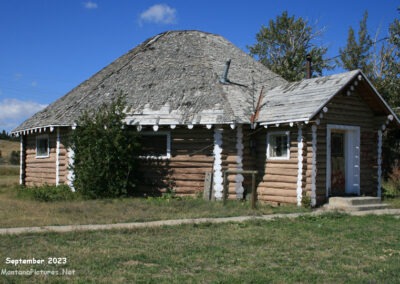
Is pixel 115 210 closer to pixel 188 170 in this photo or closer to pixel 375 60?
pixel 188 170

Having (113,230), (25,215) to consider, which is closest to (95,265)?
(113,230)

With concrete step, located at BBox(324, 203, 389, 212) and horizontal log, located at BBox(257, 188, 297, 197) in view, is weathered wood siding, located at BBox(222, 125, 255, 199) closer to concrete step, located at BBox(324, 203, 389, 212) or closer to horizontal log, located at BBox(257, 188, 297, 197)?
horizontal log, located at BBox(257, 188, 297, 197)

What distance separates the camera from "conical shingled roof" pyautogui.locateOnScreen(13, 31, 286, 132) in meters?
16.9

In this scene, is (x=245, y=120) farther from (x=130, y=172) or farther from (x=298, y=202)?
(x=130, y=172)

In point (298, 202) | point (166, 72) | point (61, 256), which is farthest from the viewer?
point (166, 72)

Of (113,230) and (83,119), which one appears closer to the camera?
(113,230)

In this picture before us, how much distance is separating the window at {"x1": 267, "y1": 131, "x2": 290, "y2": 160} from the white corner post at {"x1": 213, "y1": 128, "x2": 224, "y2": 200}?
5.48 ft

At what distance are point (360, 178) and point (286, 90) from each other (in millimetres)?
4071

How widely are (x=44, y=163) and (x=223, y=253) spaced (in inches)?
539

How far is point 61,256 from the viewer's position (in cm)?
768

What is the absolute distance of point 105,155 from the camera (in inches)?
634

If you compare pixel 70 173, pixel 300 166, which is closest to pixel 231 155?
pixel 300 166

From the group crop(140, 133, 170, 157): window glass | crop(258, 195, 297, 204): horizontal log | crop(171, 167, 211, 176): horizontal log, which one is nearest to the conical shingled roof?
crop(140, 133, 170, 157): window glass

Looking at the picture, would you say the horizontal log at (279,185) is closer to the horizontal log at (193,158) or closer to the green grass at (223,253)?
the horizontal log at (193,158)
